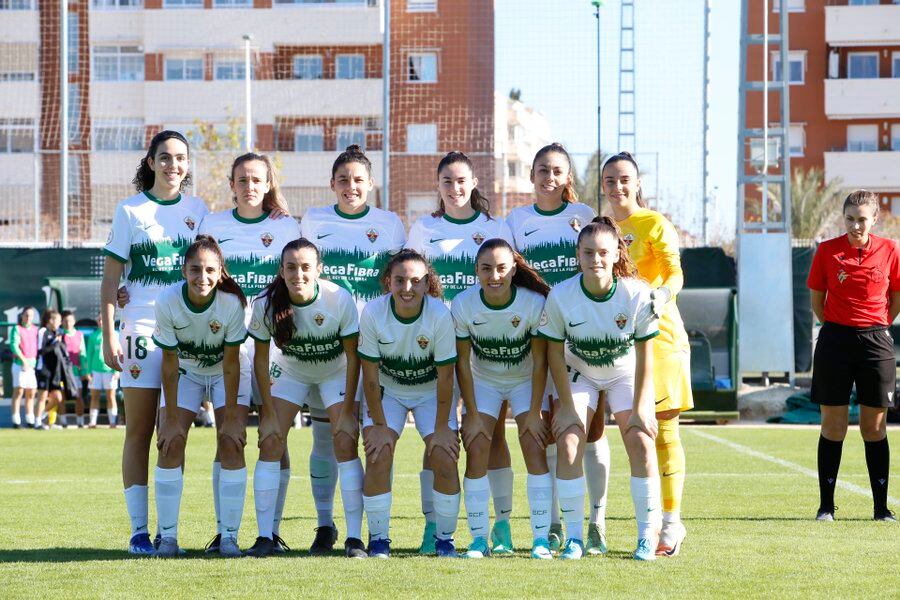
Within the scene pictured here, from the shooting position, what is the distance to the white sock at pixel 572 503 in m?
5.96

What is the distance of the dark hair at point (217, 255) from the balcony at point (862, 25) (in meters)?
37.5

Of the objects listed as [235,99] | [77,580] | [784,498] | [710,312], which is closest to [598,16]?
[710,312]

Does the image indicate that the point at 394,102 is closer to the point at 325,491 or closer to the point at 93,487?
the point at 93,487

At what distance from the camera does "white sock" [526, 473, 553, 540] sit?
237 inches

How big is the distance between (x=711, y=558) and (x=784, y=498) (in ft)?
9.70

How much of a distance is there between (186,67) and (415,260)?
30.9m

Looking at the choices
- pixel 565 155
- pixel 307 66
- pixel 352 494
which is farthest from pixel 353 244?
pixel 307 66

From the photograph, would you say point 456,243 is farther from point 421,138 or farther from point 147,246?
point 421,138

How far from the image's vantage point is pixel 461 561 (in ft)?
18.9

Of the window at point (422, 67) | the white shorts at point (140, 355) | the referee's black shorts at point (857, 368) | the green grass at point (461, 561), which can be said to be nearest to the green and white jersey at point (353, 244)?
the white shorts at point (140, 355)

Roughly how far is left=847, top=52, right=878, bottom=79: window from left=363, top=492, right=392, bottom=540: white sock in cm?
3824

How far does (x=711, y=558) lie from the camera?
5.93 m

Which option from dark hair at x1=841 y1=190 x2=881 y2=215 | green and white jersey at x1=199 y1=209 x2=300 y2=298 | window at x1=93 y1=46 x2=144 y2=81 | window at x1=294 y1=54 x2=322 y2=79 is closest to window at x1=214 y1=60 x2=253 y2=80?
window at x1=294 y1=54 x2=322 y2=79

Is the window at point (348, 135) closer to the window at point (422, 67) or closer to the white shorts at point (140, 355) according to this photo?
the window at point (422, 67)
